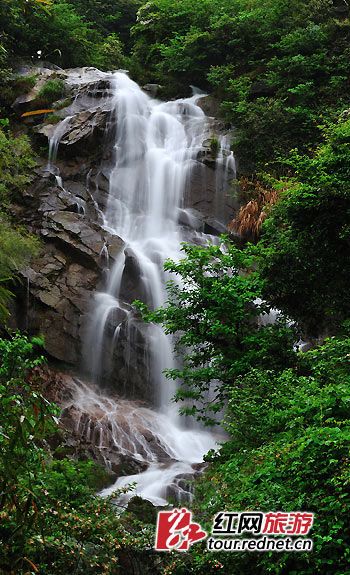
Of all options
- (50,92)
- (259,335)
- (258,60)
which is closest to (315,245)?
(259,335)

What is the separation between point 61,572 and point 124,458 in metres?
5.27

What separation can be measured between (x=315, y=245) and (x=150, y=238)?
688 cm

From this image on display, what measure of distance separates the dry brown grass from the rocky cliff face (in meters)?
1.03

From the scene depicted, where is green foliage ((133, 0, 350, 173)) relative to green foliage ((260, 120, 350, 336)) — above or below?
above

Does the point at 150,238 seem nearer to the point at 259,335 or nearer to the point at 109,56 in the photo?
the point at 259,335

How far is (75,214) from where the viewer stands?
13.8 meters

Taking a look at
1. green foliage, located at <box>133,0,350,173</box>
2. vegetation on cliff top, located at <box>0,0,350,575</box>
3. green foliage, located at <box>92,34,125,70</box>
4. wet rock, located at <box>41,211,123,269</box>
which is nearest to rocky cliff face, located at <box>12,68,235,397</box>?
wet rock, located at <box>41,211,123,269</box>

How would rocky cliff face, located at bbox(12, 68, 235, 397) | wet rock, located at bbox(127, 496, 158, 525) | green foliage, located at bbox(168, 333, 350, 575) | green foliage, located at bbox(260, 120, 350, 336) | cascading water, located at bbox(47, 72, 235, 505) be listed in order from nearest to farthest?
green foliage, located at bbox(168, 333, 350, 575), wet rock, located at bbox(127, 496, 158, 525), green foliage, located at bbox(260, 120, 350, 336), cascading water, located at bbox(47, 72, 235, 505), rocky cliff face, located at bbox(12, 68, 235, 397)

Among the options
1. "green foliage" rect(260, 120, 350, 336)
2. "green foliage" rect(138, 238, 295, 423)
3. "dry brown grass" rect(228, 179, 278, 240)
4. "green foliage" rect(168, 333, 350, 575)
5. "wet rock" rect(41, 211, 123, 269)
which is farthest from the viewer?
"dry brown grass" rect(228, 179, 278, 240)

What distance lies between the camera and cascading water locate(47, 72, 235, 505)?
10.2 metres

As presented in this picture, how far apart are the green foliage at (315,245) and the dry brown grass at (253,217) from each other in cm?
436

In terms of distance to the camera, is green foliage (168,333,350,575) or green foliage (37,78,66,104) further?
green foliage (37,78,66,104)

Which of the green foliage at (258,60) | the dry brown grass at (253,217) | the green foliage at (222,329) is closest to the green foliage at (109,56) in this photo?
the green foliage at (258,60)

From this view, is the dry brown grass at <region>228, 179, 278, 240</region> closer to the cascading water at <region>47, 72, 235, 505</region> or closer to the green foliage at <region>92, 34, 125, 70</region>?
the cascading water at <region>47, 72, 235, 505</region>
